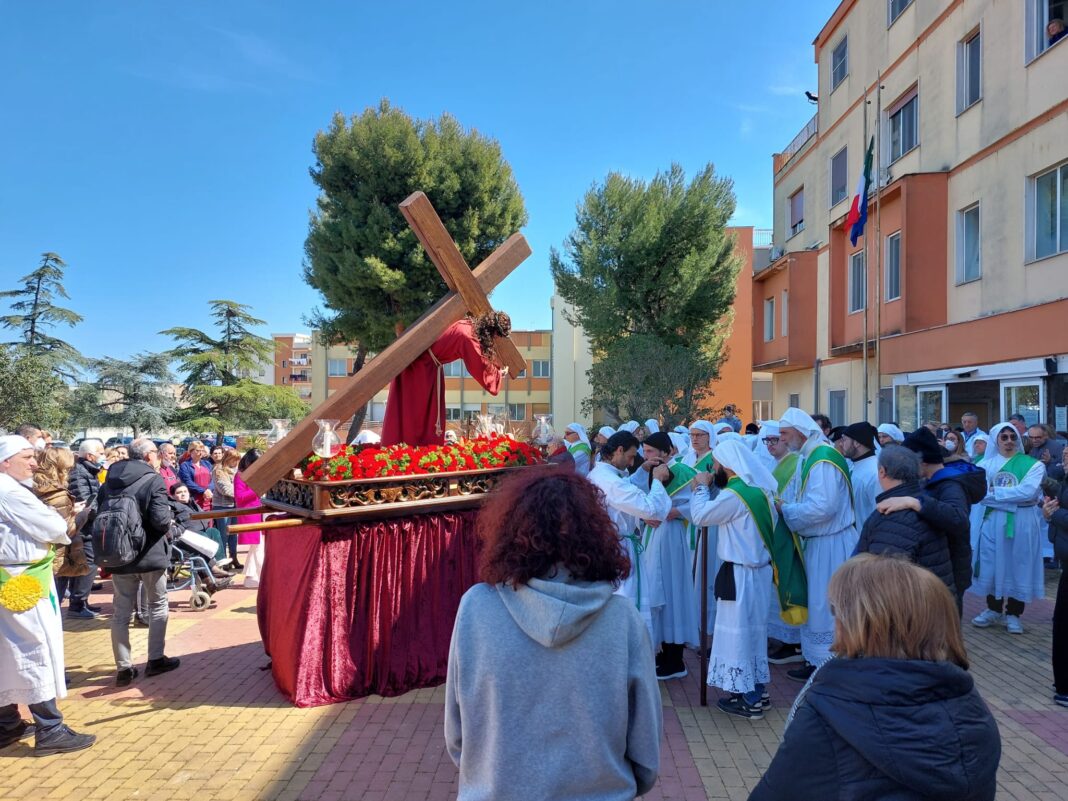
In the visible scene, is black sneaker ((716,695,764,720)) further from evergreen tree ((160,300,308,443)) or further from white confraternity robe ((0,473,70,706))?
evergreen tree ((160,300,308,443))

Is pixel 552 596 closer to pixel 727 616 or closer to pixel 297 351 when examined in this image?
pixel 727 616

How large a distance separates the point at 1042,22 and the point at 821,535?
12676mm

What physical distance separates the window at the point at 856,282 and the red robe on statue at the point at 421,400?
16.8 metres

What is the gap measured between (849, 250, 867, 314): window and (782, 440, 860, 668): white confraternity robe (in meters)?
15.8

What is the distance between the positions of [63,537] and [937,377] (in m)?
16.0

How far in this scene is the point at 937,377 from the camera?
51.0 ft

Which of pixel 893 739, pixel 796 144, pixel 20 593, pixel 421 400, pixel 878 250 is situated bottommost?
pixel 20 593

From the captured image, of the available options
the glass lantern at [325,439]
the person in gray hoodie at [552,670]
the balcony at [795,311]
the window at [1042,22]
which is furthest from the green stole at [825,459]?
the balcony at [795,311]

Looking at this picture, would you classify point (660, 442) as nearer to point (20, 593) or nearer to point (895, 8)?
point (20, 593)

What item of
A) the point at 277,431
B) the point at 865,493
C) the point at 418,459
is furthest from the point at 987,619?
the point at 277,431

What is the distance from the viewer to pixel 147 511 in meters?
5.81

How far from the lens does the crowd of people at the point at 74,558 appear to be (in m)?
4.48

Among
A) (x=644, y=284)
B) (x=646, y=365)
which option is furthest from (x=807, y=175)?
(x=646, y=365)

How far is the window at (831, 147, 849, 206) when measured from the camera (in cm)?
2122
